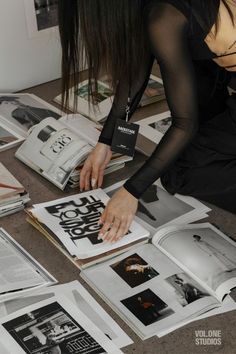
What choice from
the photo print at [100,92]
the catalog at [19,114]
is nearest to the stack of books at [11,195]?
the catalog at [19,114]

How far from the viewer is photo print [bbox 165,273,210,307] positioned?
46.1 inches

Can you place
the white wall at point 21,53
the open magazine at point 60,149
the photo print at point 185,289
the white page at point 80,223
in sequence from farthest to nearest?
the white wall at point 21,53 < the open magazine at point 60,149 < the white page at point 80,223 < the photo print at point 185,289

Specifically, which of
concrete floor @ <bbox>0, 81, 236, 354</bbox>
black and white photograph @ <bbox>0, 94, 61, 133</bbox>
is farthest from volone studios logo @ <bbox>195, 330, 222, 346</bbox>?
black and white photograph @ <bbox>0, 94, 61, 133</bbox>

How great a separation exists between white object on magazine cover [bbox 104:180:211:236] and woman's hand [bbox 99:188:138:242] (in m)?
0.09

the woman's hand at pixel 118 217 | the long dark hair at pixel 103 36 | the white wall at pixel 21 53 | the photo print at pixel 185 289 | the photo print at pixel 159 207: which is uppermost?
the long dark hair at pixel 103 36

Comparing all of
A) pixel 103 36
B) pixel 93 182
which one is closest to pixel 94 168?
pixel 93 182

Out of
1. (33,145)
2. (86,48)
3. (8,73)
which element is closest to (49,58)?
(8,73)

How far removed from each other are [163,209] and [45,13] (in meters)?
0.84

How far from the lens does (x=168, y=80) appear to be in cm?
122

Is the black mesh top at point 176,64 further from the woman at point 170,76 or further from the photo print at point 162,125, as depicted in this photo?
the photo print at point 162,125

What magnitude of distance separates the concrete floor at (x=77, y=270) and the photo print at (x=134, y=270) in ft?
0.25

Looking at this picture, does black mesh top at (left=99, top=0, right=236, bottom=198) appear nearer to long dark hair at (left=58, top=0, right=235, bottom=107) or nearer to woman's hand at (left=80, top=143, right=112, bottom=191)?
long dark hair at (left=58, top=0, right=235, bottom=107)

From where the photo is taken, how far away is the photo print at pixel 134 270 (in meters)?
1.21

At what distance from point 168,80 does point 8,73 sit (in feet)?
2.84
